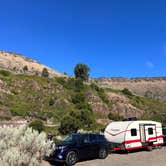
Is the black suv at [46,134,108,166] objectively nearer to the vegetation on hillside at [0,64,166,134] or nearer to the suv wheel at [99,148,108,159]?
the suv wheel at [99,148,108,159]

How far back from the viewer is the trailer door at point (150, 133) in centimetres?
2123

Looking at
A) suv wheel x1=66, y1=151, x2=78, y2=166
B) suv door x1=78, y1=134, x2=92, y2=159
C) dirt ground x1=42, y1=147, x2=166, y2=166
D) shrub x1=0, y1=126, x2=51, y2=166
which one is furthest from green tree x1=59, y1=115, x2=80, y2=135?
shrub x1=0, y1=126, x2=51, y2=166

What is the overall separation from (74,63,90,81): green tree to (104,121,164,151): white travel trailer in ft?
184

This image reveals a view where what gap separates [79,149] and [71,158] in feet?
2.93

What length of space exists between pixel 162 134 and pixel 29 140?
15.1 m

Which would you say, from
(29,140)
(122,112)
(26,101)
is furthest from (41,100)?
(29,140)

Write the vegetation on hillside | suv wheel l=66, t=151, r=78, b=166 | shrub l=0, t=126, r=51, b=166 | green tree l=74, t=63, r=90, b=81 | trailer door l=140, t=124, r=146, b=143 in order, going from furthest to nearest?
green tree l=74, t=63, r=90, b=81 → the vegetation on hillside → trailer door l=140, t=124, r=146, b=143 → suv wheel l=66, t=151, r=78, b=166 → shrub l=0, t=126, r=51, b=166

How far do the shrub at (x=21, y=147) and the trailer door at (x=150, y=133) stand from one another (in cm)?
1157

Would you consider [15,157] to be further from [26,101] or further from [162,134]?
[26,101]

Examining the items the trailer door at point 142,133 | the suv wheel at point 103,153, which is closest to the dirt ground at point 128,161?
the suv wheel at point 103,153

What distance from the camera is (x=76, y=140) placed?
51.6 ft

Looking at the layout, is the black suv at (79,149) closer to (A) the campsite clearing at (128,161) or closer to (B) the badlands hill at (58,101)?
(A) the campsite clearing at (128,161)

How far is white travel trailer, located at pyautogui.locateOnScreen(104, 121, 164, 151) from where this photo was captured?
19562 millimetres

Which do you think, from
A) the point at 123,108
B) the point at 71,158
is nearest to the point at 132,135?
the point at 71,158
